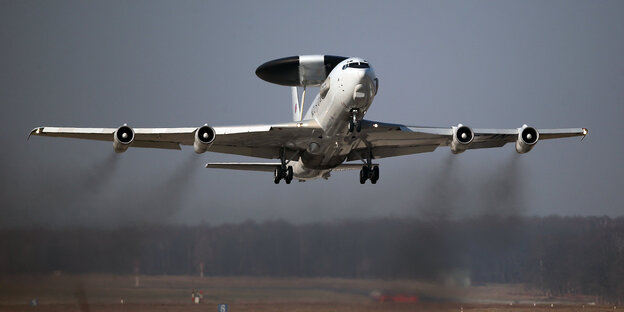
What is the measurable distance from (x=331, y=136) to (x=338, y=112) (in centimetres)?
246

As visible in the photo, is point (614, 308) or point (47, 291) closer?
point (47, 291)

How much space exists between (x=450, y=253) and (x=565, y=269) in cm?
816

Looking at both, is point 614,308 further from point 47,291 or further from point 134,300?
point 47,291

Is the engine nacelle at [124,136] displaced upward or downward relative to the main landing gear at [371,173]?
upward

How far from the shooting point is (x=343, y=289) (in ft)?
149

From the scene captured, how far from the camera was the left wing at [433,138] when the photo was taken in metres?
44.5

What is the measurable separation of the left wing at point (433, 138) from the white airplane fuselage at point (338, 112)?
1.35 m

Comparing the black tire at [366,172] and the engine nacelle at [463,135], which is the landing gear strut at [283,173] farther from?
the engine nacelle at [463,135]

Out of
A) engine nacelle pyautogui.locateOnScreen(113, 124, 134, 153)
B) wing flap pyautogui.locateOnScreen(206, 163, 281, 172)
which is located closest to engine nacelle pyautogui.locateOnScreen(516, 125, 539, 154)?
wing flap pyautogui.locateOnScreen(206, 163, 281, 172)

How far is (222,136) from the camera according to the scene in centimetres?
4597

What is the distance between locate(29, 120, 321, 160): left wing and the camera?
4347cm

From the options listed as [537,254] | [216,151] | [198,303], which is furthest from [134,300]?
[537,254]

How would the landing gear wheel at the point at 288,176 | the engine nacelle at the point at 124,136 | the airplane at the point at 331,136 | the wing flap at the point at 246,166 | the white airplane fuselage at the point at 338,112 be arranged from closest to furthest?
1. the white airplane fuselage at the point at 338,112
2. the airplane at the point at 331,136
3. the engine nacelle at the point at 124,136
4. the landing gear wheel at the point at 288,176
5. the wing flap at the point at 246,166

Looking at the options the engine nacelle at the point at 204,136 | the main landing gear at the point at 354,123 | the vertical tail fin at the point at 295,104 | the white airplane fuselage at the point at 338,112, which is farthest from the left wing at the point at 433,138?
the vertical tail fin at the point at 295,104
